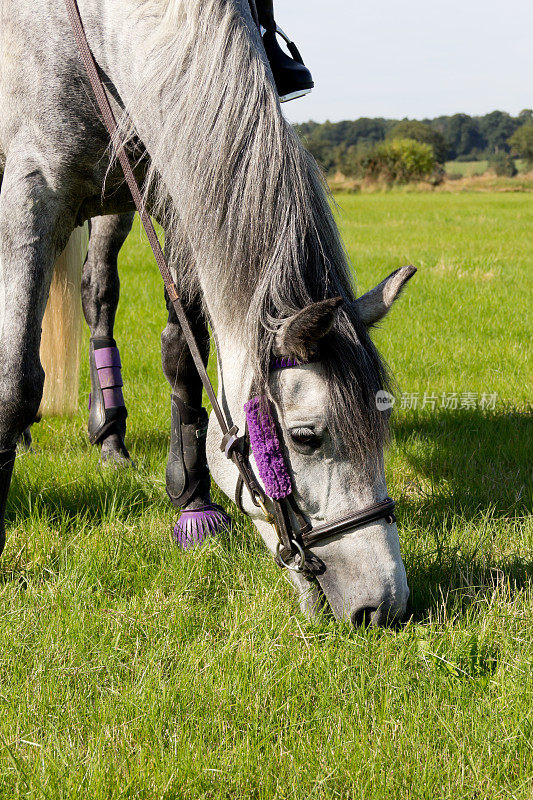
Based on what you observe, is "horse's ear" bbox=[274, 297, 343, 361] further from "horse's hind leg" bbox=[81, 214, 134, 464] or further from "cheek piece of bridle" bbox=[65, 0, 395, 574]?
"horse's hind leg" bbox=[81, 214, 134, 464]

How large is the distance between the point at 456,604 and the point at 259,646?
2.40 feet

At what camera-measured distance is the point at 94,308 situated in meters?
4.37

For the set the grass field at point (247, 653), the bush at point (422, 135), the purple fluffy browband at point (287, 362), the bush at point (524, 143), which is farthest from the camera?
the bush at point (422, 135)

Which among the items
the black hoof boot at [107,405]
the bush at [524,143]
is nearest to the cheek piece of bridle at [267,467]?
the black hoof boot at [107,405]

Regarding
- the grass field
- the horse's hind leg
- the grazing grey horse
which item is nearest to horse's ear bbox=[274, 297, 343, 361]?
the grazing grey horse

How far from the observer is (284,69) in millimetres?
3256

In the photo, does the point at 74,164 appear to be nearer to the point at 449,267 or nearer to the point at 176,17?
the point at 176,17

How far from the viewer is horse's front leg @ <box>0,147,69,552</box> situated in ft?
8.49

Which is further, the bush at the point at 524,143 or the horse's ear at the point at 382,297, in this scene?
the bush at the point at 524,143

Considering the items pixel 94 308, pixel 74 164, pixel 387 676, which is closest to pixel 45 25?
pixel 74 164

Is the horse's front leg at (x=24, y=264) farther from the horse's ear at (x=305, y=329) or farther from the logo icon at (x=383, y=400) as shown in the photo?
the logo icon at (x=383, y=400)

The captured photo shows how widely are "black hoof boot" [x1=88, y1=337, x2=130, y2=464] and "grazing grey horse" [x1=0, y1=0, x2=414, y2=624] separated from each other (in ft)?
5.03

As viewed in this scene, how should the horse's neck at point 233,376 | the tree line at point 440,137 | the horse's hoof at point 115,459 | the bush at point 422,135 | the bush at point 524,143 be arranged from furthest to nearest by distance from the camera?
the bush at point 422,135 → the bush at point 524,143 → the tree line at point 440,137 → the horse's hoof at point 115,459 → the horse's neck at point 233,376

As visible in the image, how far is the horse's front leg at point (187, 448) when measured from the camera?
10.8 feet
